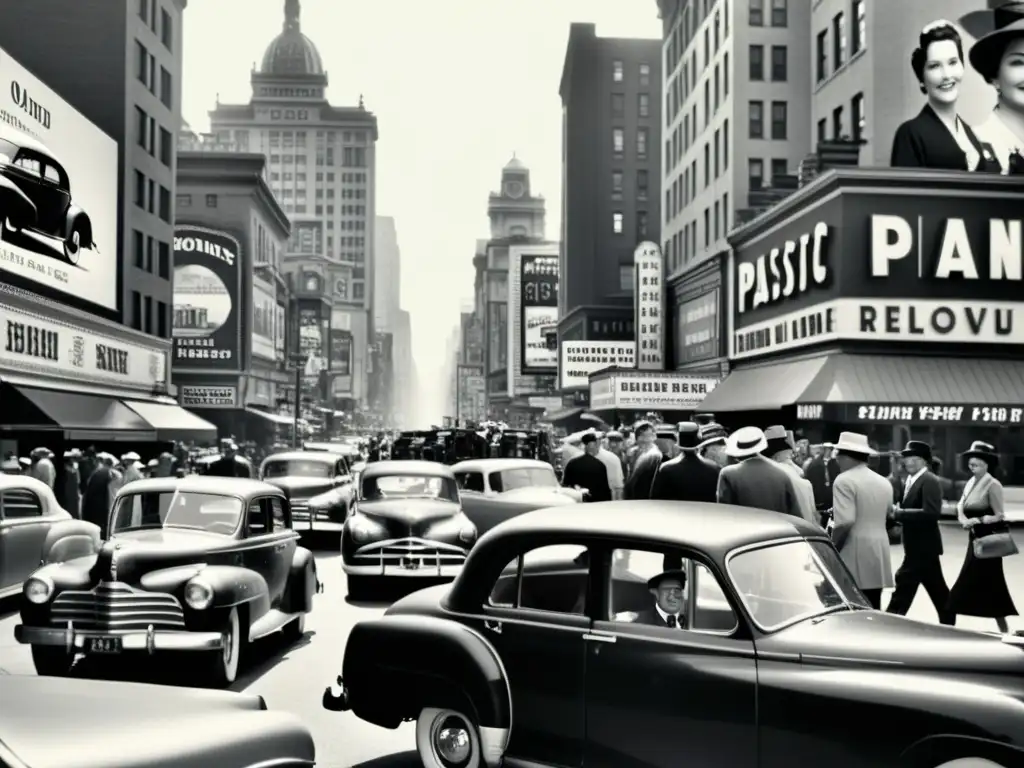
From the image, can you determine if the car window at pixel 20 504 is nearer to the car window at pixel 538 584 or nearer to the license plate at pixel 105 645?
the license plate at pixel 105 645

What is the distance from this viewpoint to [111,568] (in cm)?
875

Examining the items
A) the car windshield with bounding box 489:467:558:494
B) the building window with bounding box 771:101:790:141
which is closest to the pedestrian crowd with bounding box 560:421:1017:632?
the car windshield with bounding box 489:467:558:494

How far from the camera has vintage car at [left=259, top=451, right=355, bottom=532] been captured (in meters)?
20.3

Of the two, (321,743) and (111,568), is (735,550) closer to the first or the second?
(321,743)

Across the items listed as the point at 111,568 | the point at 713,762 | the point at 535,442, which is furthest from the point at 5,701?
the point at 535,442

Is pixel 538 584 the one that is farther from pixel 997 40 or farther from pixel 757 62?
pixel 757 62

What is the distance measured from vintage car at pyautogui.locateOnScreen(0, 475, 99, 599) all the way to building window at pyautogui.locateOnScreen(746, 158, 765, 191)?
125ft

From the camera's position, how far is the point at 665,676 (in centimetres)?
528

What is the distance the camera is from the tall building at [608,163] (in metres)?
97.9

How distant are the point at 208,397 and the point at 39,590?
65564 millimetres

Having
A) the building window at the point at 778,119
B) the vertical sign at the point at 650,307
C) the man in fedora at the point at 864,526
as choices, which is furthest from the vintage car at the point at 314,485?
the vertical sign at the point at 650,307

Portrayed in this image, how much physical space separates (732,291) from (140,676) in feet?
116

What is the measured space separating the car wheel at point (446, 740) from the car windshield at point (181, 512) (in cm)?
419

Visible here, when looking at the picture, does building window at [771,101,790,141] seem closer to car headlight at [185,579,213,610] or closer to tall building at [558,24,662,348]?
car headlight at [185,579,213,610]
